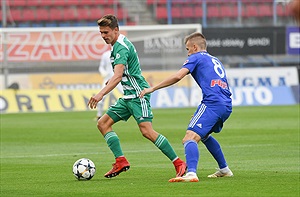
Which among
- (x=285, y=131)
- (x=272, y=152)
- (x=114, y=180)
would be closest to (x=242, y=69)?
(x=285, y=131)

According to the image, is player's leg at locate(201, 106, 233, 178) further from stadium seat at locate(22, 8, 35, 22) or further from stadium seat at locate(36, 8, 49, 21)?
stadium seat at locate(36, 8, 49, 21)

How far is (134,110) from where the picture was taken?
10344mm

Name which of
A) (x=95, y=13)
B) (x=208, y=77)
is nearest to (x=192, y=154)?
(x=208, y=77)

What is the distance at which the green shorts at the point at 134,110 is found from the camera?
10.3 meters

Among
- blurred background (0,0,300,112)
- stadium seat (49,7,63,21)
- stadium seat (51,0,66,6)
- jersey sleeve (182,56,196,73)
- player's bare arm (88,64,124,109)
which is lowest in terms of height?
blurred background (0,0,300,112)

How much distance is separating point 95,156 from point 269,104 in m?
18.4

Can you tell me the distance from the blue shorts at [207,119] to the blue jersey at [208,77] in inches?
2.9

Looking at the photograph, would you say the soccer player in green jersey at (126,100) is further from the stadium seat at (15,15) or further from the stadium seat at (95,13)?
the stadium seat at (95,13)

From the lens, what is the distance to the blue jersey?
982cm

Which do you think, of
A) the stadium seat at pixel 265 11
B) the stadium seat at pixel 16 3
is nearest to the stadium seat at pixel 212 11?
the stadium seat at pixel 265 11

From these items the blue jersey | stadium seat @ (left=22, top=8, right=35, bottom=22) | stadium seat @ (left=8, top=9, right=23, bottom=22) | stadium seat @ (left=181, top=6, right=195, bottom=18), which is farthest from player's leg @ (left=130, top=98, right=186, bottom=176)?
stadium seat @ (left=181, top=6, right=195, bottom=18)

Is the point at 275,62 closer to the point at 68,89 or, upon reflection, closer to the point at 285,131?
the point at 68,89

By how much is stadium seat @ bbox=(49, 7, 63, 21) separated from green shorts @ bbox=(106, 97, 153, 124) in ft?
94.5

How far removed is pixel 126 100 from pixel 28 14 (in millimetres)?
28636
